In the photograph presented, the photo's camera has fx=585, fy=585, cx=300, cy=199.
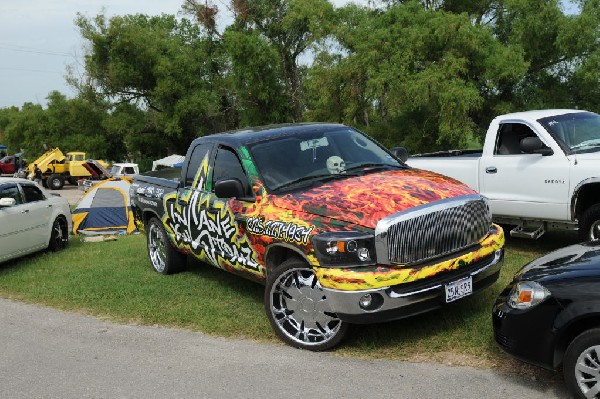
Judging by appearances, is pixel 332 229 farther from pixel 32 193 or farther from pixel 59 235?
pixel 59 235

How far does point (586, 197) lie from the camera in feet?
24.4

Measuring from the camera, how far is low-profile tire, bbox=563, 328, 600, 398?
3.63 m

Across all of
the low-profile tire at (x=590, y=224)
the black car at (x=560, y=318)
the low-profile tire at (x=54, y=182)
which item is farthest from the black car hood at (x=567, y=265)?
the low-profile tire at (x=54, y=182)

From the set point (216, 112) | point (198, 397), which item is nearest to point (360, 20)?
point (216, 112)

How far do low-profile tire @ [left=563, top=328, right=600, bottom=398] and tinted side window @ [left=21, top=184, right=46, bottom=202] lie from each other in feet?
31.7

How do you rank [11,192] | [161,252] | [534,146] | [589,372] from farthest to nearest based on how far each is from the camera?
[11,192] < [161,252] < [534,146] < [589,372]

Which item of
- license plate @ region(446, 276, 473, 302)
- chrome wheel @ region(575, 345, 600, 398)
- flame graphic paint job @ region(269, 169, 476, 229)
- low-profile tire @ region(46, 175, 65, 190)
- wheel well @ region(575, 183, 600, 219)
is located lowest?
low-profile tire @ region(46, 175, 65, 190)

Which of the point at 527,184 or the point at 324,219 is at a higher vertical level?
the point at 324,219

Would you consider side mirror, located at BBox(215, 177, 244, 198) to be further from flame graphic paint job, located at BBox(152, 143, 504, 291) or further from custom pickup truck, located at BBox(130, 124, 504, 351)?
flame graphic paint job, located at BBox(152, 143, 504, 291)

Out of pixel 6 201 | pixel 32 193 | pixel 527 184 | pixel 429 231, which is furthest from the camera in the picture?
pixel 32 193

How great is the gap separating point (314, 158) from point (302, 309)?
1679 mm

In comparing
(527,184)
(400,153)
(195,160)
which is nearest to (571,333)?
(400,153)

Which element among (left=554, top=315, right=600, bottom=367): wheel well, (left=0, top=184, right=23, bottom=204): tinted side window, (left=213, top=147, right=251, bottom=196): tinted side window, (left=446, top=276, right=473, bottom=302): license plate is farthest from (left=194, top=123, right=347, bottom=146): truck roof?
(left=0, top=184, right=23, bottom=204): tinted side window

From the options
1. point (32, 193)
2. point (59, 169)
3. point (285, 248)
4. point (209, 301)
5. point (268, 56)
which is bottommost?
point (209, 301)
